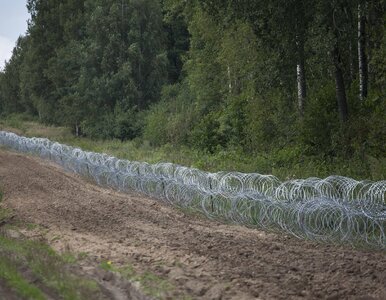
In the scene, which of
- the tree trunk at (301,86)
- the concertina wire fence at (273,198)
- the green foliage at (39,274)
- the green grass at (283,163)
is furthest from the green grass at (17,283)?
the tree trunk at (301,86)

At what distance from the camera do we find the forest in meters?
16.0

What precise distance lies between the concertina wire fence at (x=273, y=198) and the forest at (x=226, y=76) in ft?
8.36

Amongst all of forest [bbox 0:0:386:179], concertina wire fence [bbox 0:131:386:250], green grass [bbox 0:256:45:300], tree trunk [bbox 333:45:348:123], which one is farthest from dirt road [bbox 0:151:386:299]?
tree trunk [bbox 333:45:348:123]

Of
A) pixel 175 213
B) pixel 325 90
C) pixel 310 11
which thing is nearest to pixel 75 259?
pixel 175 213

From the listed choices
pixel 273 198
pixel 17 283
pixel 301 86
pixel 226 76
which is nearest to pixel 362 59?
pixel 301 86

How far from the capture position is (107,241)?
10.7 meters

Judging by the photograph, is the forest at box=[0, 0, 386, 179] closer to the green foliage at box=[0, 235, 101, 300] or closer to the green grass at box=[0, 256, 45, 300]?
the green foliage at box=[0, 235, 101, 300]

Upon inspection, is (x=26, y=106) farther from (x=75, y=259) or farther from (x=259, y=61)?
(x=75, y=259)

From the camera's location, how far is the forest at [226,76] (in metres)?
16.0

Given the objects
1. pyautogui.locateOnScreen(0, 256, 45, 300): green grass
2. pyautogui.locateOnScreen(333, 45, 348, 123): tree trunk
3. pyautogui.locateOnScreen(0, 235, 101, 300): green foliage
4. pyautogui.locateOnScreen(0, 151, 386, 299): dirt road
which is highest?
pyautogui.locateOnScreen(333, 45, 348, 123): tree trunk

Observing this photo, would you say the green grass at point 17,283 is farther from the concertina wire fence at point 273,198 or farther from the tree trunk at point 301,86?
the tree trunk at point 301,86

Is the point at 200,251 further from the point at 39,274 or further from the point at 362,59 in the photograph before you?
the point at 362,59

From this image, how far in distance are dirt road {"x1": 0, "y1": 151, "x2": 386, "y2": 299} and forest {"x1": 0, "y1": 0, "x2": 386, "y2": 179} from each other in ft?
16.4

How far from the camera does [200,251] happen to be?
31.4ft
